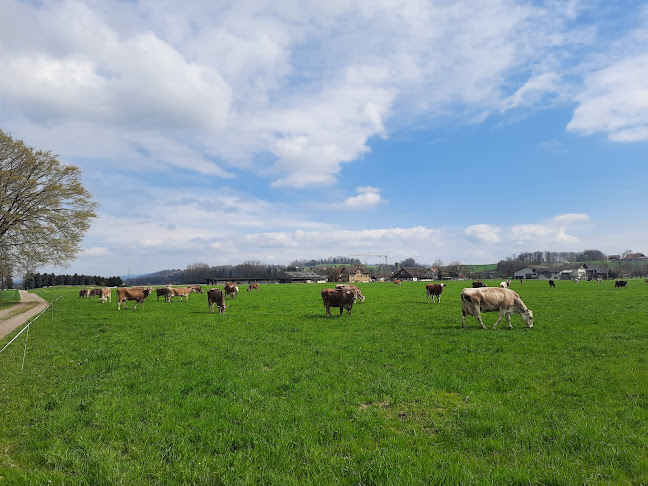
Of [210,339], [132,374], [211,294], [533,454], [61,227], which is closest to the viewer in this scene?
[533,454]

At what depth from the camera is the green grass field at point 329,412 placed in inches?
195

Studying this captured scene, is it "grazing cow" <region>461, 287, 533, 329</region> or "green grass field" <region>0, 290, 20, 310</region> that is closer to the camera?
"grazing cow" <region>461, 287, 533, 329</region>

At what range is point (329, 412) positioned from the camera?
269 inches

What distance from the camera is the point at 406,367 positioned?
10.2m

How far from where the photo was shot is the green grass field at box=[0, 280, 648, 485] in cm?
495

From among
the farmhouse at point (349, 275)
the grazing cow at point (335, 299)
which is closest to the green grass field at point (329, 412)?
the grazing cow at point (335, 299)

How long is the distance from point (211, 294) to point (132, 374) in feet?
52.6

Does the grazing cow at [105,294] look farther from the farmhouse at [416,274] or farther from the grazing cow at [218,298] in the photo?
the farmhouse at [416,274]

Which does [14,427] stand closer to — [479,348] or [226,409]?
[226,409]

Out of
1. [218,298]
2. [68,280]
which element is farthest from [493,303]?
[68,280]

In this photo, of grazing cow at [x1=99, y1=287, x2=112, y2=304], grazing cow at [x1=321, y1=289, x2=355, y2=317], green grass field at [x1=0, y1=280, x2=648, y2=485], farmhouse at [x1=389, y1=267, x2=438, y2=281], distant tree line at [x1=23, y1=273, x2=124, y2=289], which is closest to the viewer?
green grass field at [x1=0, y1=280, x2=648, y2=485]

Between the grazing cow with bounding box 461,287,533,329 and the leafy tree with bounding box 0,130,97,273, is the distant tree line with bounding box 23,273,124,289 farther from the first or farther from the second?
the grazing cow with bounding box 461,287,533,329

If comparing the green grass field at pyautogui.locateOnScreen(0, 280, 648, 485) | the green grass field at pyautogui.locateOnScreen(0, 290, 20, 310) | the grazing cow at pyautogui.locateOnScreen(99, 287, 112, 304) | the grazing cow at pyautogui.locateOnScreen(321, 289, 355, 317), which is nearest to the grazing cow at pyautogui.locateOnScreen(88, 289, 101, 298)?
the green grass field at pyautogui.locateOnScreen(0, 290, 20, 310)

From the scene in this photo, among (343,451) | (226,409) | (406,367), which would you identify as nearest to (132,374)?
(226,409)
